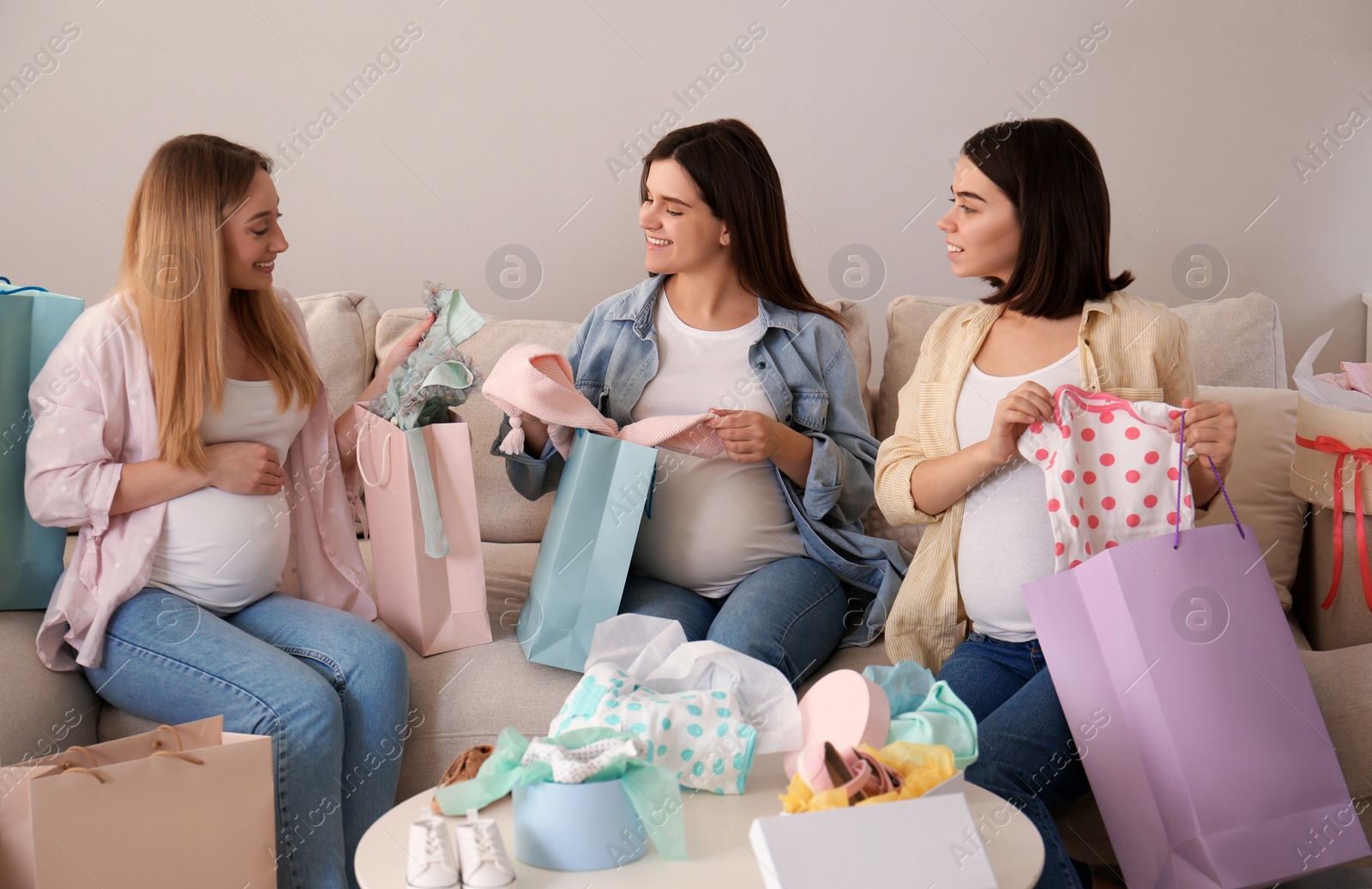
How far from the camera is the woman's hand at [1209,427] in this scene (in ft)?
4.50

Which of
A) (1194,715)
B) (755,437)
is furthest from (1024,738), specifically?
(755,437)

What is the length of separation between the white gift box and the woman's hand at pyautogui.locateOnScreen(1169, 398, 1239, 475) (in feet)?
2.30

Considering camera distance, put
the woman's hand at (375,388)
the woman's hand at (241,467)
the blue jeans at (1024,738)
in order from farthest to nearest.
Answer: the woman's hand at (375,388)
the woman's hand at (241,467)
the blue jeans at (1024,738)

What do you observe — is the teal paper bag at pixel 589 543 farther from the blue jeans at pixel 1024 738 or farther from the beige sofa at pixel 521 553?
the blue jeans at pixel 1024 738

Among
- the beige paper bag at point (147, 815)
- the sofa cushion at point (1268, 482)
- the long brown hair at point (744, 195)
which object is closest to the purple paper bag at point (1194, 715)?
the sofa cushion at point (1268, 482)

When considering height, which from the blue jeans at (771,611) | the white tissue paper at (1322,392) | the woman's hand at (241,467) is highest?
the woman's hand at (241,467)

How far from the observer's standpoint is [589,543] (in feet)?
5.58

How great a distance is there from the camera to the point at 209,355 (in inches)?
63.1

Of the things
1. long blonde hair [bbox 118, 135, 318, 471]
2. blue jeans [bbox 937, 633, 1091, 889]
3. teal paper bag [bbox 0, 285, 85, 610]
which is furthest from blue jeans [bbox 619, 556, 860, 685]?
teal paper bag [bbox 0, 285, 85, 610]

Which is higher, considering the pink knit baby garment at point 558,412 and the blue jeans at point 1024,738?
the pink knit baby garment at point 558,412

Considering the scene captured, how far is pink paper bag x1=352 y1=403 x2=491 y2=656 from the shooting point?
1.70 metres

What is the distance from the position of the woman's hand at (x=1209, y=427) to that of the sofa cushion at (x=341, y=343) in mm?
1625

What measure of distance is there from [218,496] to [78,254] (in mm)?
1319

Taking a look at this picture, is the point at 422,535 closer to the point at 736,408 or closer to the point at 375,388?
the point at 375,388
